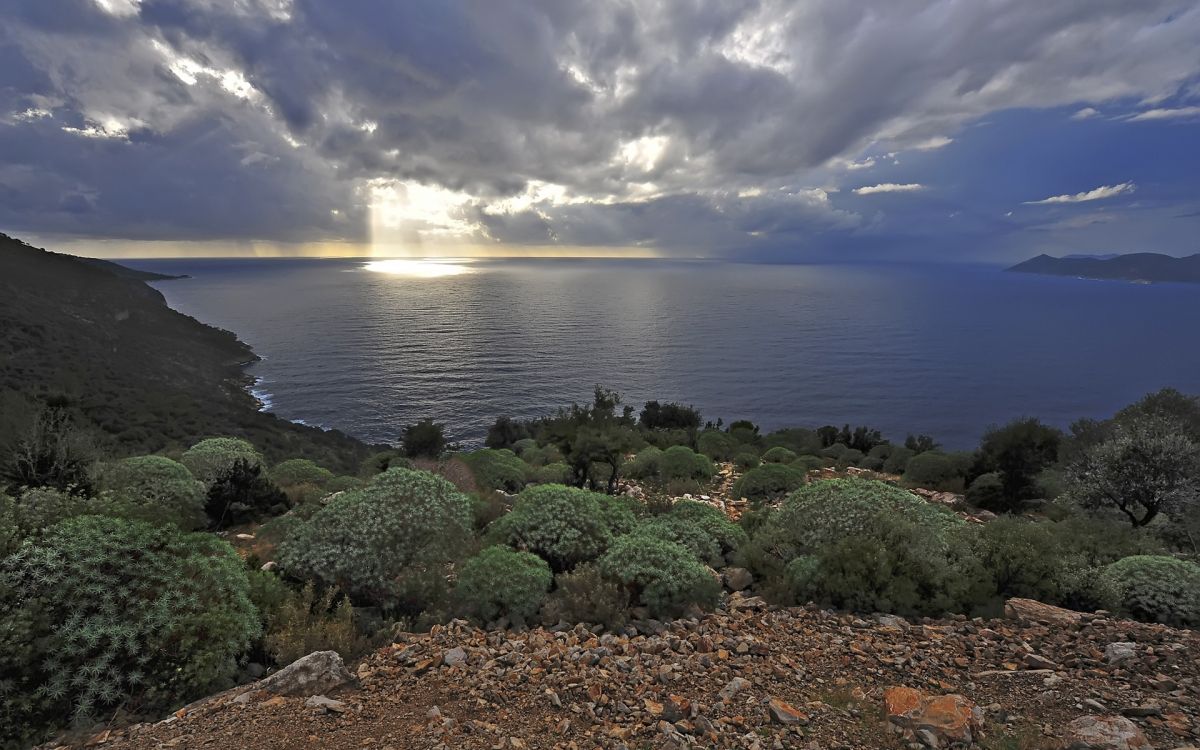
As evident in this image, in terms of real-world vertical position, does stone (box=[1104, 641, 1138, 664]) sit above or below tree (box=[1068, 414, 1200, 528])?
above

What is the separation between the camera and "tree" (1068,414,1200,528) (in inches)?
532

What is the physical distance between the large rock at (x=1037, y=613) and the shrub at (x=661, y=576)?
146 inches

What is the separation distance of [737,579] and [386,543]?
17.2 feet

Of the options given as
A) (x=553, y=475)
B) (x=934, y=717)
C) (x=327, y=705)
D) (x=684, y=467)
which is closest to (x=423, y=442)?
(x=553, y=475)

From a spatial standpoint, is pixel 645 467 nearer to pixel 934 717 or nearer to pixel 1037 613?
pixel 1037 613

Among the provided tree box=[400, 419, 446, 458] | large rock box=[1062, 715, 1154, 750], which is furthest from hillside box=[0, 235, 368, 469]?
large rock box=[1062, 715, 1154, 750]

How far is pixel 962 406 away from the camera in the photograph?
62844mm

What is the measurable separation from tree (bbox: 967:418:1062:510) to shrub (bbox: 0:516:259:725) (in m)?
18.9

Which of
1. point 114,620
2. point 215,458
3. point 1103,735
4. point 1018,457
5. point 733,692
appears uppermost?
point 114,620

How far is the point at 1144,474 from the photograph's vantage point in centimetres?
1385

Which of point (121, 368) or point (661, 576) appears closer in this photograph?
point (661, 576)

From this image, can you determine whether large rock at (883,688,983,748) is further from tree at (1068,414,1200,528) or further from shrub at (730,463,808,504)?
tree at (1068,414,1200,528)

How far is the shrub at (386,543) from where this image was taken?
7.15 m

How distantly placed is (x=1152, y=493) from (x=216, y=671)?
19.9 metres
